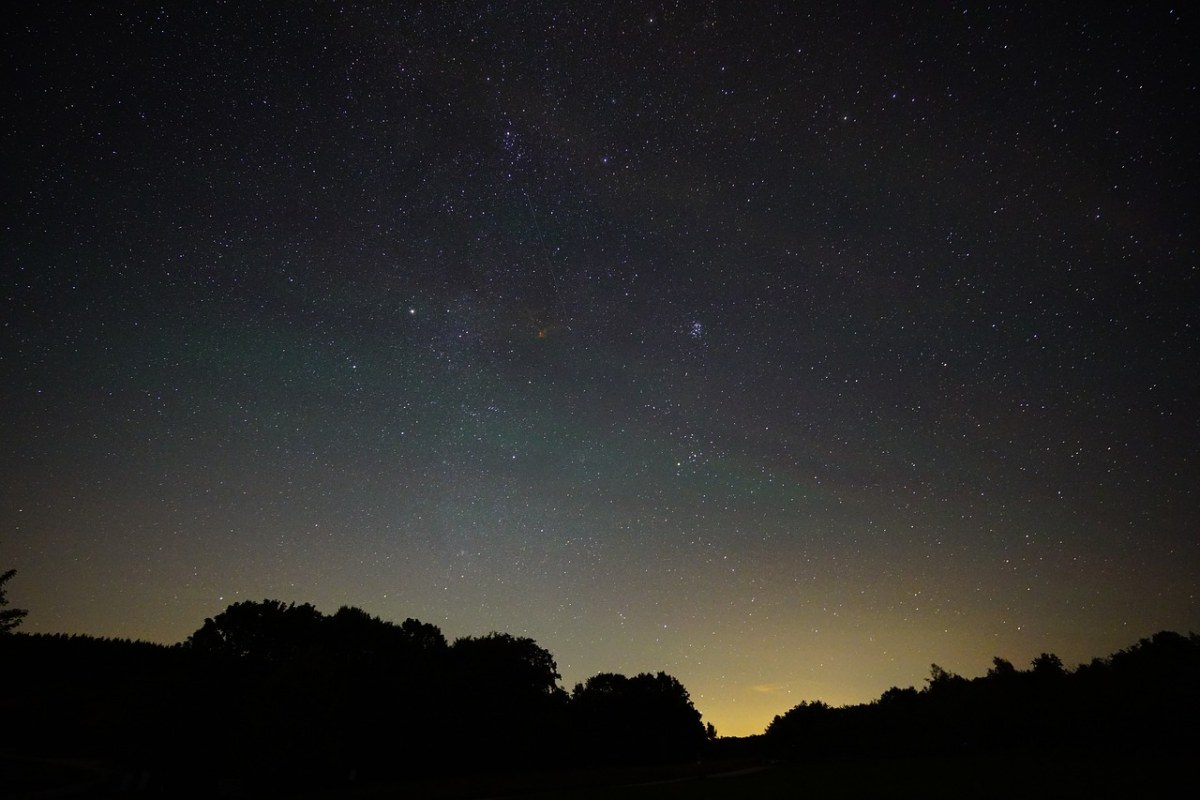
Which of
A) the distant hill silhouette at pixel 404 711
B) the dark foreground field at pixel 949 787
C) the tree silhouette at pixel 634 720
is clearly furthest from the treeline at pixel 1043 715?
the tree silhouette at pixel 634 720

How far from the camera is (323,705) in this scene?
109 ft

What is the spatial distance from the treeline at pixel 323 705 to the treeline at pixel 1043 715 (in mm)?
21654

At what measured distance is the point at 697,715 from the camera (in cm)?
8762

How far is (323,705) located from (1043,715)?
64543 mm

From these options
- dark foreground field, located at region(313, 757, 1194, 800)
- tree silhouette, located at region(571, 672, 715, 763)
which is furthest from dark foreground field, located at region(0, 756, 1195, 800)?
tree silhouette, located at region(571, 672, 715, 763)

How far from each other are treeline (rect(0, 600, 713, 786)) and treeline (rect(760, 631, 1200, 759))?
2165 centimetres

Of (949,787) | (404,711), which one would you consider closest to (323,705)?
(404,711)

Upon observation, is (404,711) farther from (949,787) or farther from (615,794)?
(949,787)

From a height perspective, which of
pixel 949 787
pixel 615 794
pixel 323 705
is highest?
pixel 323 705

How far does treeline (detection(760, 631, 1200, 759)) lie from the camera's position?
52.1 meters

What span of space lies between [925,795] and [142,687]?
37924 mm

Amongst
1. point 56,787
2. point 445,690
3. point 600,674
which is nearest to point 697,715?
point 600,674

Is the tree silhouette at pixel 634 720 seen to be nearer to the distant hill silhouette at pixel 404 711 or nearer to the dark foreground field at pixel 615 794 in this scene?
the distant hill silhouette at pixel 404 711

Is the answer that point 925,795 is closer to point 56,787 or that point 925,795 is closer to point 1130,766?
point 1130,766
